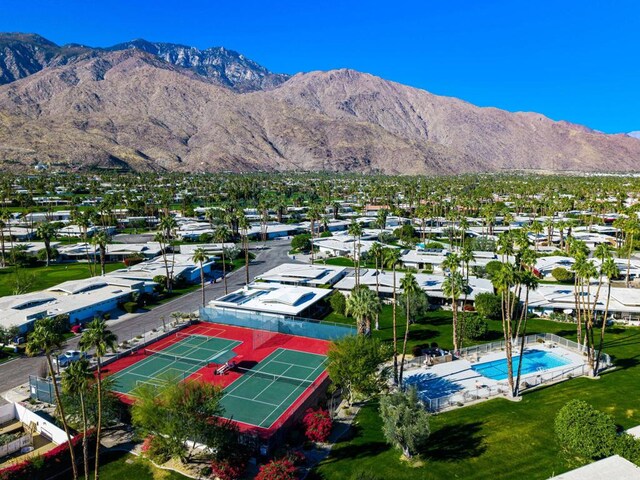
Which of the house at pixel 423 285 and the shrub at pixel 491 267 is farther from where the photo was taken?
the shrub at pixel 491 267

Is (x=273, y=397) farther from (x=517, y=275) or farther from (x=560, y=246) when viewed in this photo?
(x=560, y=246)

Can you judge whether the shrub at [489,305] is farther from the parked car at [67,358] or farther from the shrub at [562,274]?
the parked car at [67,358]

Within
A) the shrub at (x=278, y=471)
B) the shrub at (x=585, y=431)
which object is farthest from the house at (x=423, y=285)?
the shrub at (x=278, y=471)

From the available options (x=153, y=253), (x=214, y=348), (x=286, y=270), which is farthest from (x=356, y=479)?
(x=153, y=253)

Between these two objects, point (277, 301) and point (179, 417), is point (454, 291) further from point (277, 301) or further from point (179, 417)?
point (179, 417)

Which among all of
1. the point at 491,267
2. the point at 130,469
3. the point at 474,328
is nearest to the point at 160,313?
the point at 130,469

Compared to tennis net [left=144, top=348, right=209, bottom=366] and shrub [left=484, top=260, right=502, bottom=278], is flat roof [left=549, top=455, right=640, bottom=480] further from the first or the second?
shrub [left=484, top=260, right=502, bottom=278]
